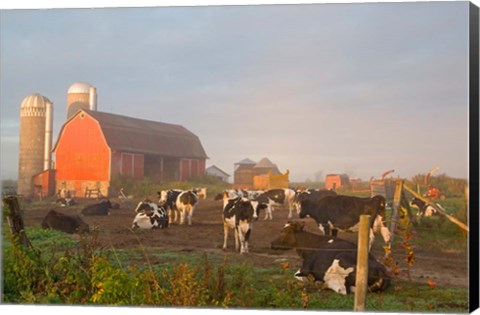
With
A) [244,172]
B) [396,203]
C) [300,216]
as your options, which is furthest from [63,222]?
[396,203]

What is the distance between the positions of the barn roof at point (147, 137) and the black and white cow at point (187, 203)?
66 centimetres

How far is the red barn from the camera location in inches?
635

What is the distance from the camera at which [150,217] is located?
641 inches

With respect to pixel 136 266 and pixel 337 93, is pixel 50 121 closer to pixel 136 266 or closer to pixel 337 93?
pixel 136 266

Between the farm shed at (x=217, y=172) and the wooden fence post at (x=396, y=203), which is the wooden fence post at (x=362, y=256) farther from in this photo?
the farm shed at (x=217, y=172)

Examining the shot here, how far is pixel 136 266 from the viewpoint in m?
15.8

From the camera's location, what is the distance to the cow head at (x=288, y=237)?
1550cm

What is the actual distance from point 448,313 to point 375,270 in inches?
48.0

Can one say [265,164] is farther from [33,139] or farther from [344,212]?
[33,139]

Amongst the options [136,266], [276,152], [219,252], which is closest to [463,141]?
[276,152]

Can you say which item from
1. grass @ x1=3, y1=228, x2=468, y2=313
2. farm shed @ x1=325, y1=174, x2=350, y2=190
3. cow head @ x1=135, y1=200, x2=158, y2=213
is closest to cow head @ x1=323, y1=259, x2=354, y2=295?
grass @ x1=3, y1=228, x2=468, y2=313

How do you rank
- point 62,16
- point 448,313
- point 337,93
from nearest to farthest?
1. point 448,313
2. point 337,93
3. point 62,16

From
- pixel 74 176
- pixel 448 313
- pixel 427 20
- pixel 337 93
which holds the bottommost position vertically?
pixel 448 313

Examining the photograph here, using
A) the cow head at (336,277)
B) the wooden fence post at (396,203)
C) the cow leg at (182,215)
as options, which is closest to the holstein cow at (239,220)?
the cow leg at (182,215)
